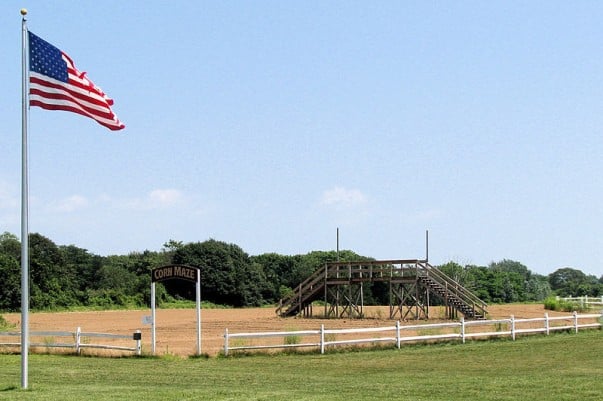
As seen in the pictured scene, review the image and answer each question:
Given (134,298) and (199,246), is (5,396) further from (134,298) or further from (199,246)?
(199,246)

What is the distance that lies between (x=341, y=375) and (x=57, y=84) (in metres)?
9.19

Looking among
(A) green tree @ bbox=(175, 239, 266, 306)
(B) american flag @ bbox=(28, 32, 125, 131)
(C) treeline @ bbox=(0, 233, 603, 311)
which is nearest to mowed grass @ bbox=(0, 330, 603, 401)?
(B) american flag @ bbox=(28, 32, 125, 131)

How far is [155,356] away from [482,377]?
1030 centimetres

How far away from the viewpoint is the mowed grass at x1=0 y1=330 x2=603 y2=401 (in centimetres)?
1634

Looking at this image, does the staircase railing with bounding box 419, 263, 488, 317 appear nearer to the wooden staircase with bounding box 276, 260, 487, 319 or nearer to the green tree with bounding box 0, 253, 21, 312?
the wooden staircase with bounding box 276, 260, 487, 319

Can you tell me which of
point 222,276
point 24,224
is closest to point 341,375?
point 24,224

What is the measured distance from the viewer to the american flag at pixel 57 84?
17.3 m

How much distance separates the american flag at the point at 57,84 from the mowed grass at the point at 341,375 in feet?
17.6

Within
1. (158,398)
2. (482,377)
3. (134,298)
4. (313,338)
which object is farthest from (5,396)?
(134,298)

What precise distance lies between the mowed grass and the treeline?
151 ft

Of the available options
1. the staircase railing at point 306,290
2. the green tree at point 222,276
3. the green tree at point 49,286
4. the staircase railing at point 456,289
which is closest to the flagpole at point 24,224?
the staircase railing at point 456,289

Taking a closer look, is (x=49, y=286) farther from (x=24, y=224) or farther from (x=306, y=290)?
(x=24, y=224)

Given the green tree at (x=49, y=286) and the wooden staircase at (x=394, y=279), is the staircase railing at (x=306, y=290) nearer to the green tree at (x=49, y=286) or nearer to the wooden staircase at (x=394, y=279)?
the wooden staircase at (x=394, y=279)

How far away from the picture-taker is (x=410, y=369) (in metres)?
22.5
